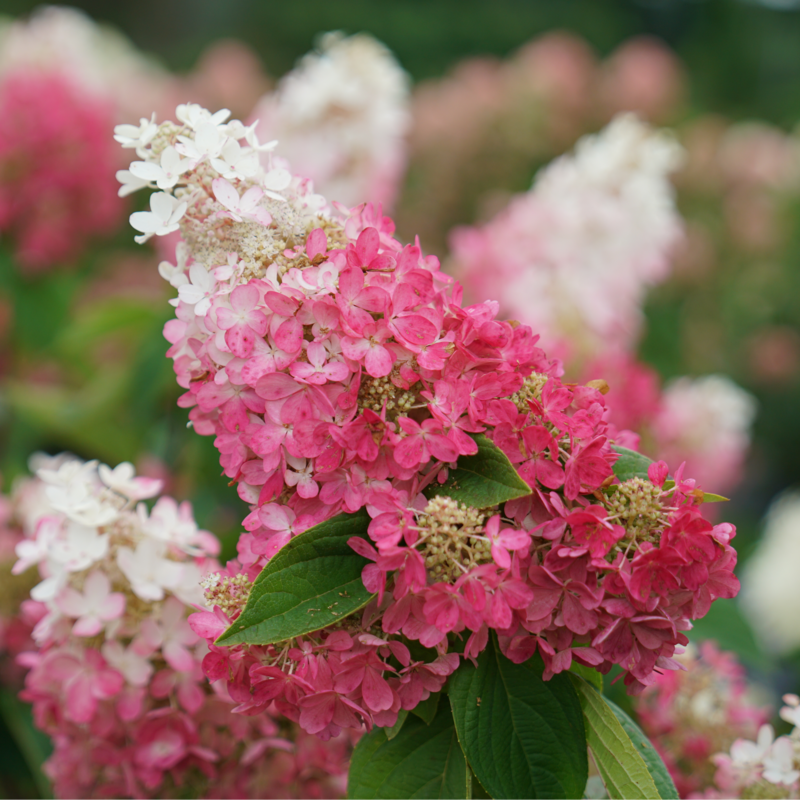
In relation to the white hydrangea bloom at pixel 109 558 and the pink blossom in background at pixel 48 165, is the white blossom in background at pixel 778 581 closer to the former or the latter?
the white hydrangea bloom at pixel 109 558

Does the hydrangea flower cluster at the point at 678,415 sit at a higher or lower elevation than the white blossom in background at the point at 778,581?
higher

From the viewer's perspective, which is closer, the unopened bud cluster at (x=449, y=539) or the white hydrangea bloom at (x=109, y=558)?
the unopened bud cluster at (x=449, y=539)

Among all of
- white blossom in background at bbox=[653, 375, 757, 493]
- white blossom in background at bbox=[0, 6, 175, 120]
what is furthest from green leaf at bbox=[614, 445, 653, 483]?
white blossom in background at bbox=[0, 6, 175, 120]

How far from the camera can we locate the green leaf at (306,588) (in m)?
0.41

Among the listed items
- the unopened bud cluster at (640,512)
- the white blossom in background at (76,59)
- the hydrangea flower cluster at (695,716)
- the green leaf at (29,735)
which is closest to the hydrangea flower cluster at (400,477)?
the unopened bud cluster at (640,512)

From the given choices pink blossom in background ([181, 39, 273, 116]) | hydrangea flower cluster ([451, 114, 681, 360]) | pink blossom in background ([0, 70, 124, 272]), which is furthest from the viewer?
pink blossom in background ([181, 39, 273, 116])

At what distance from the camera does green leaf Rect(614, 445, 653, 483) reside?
46 cm

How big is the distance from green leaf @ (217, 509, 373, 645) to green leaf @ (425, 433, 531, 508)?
0.19ft

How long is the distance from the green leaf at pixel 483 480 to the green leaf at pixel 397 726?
0.43 feet

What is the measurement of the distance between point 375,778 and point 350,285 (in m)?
0.29

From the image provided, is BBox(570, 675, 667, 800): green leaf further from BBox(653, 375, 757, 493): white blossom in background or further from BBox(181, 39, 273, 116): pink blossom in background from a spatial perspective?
BBox(181, 39, 273, 116): pink blossom in background

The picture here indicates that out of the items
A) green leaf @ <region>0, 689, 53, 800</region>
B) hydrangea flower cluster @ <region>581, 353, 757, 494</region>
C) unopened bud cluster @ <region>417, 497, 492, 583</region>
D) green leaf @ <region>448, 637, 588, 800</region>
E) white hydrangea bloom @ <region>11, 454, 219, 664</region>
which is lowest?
green leaf @ <region>0, 689, 53, 800</region>

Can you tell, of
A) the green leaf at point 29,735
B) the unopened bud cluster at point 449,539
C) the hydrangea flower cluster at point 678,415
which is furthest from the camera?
the hydrangea flower cluster at point 678,415

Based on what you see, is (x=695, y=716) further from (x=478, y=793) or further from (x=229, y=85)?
(x=229, y=85)
